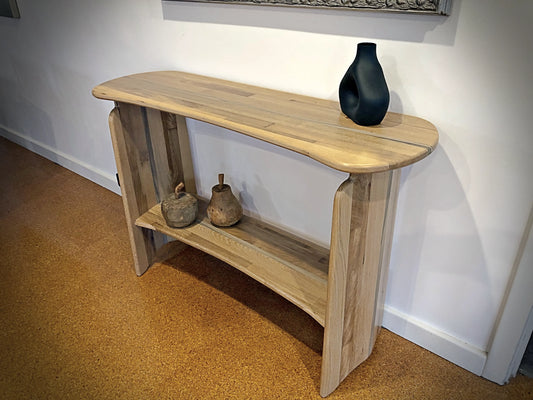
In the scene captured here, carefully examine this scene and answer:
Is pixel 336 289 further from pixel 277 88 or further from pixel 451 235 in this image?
pixel 277 88

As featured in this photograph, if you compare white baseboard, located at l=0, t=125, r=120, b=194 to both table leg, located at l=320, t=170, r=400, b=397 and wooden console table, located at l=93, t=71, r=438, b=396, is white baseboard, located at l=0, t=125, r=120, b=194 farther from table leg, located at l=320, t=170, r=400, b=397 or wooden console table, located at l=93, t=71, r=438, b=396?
table leg, located at l=320, t=170, r=400, b=397

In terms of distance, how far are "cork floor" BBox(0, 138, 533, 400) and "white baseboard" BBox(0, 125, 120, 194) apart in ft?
1.70

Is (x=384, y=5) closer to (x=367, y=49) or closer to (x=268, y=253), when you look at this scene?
(x=367, y=49)

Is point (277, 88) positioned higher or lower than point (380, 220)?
higher

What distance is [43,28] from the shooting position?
253cm

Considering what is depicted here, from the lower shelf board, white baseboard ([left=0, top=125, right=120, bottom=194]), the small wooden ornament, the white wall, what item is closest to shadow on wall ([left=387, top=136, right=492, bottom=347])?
the white wall

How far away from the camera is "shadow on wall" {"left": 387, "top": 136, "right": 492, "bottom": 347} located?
1.36 meters

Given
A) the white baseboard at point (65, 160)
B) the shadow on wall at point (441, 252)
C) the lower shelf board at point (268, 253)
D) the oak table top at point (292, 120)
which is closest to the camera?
the oak table top at point (292, 120)

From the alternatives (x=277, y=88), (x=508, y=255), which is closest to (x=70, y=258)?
(x=277, y=88)

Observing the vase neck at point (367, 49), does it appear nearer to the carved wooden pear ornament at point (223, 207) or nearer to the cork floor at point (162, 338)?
the carved wooden pear ornament at point (223, 207)

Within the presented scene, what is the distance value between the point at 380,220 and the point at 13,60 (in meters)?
2.88

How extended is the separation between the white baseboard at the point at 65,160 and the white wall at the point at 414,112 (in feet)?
2.45

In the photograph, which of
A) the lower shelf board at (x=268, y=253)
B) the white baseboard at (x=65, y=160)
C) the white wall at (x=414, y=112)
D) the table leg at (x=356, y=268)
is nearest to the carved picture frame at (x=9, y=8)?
the white wall at (x=414, y=112)

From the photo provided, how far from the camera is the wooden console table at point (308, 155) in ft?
3.74
